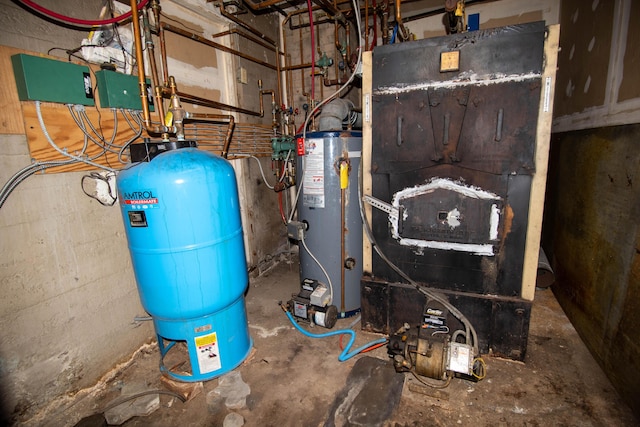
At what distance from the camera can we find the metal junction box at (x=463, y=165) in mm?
1581

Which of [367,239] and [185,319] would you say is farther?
[367,239]

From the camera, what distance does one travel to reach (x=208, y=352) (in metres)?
1.75

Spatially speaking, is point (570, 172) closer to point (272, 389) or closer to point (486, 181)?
point (486, 181)

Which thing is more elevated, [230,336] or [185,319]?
[185,319]

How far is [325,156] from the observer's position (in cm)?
215

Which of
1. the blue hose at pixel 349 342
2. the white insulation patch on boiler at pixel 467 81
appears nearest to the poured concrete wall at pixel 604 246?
the white insulation patch on boiler at pixel 467 81

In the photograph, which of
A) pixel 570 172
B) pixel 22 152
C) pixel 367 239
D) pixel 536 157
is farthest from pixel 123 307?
pixel 570 172

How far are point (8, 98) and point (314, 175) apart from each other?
163 centimetres

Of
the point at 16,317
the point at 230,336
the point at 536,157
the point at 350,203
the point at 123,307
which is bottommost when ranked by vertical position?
the point at 230,336

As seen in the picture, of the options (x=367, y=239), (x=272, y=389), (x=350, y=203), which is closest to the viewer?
(x=272, y=389)

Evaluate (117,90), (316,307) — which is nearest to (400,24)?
(117,90)

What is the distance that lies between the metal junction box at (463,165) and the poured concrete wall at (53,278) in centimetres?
168

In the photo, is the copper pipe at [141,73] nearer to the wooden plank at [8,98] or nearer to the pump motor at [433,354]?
the wooden plank at [8,98]

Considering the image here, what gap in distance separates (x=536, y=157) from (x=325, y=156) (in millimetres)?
1240
